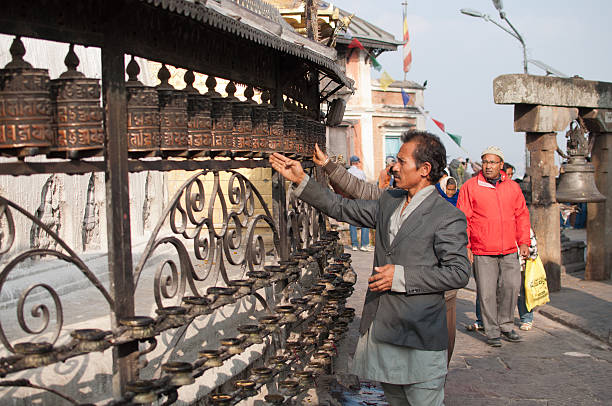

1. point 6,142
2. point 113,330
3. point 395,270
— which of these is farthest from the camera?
point 395,270

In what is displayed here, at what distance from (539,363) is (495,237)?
1.42 meters

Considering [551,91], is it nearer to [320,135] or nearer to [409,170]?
[320,135]

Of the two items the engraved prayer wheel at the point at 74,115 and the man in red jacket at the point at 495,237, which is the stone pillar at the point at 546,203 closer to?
the man in red jacket at the point at 495,237

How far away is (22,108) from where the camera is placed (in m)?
2.66

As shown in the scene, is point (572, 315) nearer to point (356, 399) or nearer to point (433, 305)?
point (356, 399)

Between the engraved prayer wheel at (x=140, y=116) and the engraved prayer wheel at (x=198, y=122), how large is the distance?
0.36 m

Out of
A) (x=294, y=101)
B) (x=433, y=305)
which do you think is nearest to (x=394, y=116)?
(x=294, y=101)

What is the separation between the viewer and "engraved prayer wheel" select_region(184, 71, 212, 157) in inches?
144

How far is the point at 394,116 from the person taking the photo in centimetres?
3466

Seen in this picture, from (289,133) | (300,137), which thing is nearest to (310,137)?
(300,137)

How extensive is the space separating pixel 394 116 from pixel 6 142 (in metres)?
32.7

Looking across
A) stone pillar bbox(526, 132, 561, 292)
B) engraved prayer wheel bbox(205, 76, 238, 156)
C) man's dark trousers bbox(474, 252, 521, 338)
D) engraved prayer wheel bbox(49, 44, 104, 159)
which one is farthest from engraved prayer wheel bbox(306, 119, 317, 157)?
stone pillar bbox(526, 132, 561, 292)

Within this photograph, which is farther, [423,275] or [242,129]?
[242,129]

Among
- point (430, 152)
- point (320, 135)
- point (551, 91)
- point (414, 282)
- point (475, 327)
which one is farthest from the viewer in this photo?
point (551, 91)
